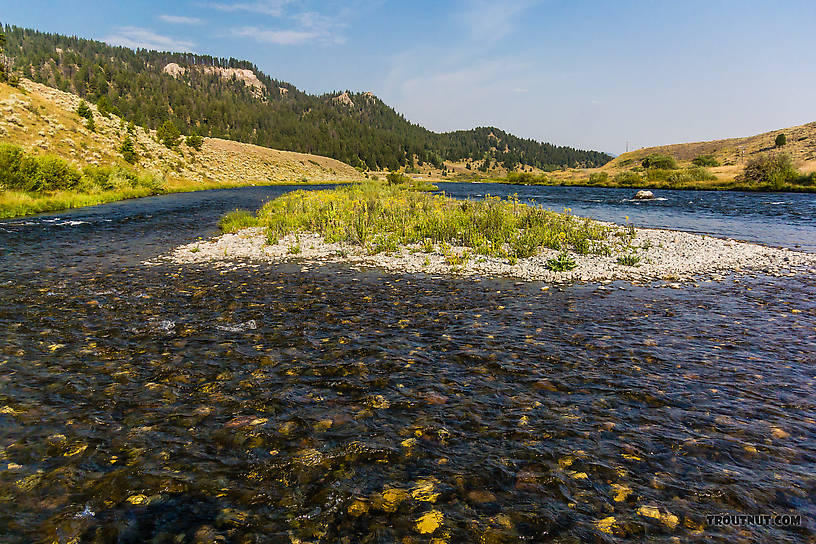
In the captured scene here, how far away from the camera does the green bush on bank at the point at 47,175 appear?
113 ft

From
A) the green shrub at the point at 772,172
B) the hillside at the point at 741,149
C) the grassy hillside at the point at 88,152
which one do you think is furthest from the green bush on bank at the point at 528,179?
the grassy hillside at the point at 88,152

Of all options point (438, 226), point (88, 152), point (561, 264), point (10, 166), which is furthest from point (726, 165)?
point (10, 166)

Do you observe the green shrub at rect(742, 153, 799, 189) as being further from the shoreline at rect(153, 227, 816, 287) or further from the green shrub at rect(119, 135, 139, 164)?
the green shrub at rect(119, 135, 139, 164)

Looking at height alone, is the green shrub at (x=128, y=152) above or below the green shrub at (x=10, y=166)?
above

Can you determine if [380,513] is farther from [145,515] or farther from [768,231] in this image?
[768,231]

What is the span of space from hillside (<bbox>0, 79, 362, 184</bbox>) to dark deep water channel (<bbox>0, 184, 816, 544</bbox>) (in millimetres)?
55337

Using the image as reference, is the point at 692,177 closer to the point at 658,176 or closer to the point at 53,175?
the point at 658,176

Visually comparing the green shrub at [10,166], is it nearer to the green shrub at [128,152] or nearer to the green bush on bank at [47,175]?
the green bush on bank at [47,175]

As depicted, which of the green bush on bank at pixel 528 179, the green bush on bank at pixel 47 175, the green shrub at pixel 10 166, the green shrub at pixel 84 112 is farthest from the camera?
the green bush on bank at pixel 528 179

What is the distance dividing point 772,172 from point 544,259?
74498 mm

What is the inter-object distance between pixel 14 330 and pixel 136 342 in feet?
10.9

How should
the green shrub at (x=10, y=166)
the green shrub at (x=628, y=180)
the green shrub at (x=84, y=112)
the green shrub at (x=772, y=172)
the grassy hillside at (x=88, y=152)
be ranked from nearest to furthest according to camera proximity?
the green shrub at (x=10, y=166)
the grassy hillside at (x=88, y=152)
the green shrub at (x=772, y=172)
the green shrub at (x=84, y=112)
the green shrub at (x=628, y=180)

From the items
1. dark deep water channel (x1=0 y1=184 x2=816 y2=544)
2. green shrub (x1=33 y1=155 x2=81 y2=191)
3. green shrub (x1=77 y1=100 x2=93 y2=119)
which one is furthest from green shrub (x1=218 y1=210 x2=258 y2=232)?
green shrub (x1=77 y1=100 x2=93 y2=119)

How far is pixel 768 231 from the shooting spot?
25.4 m
